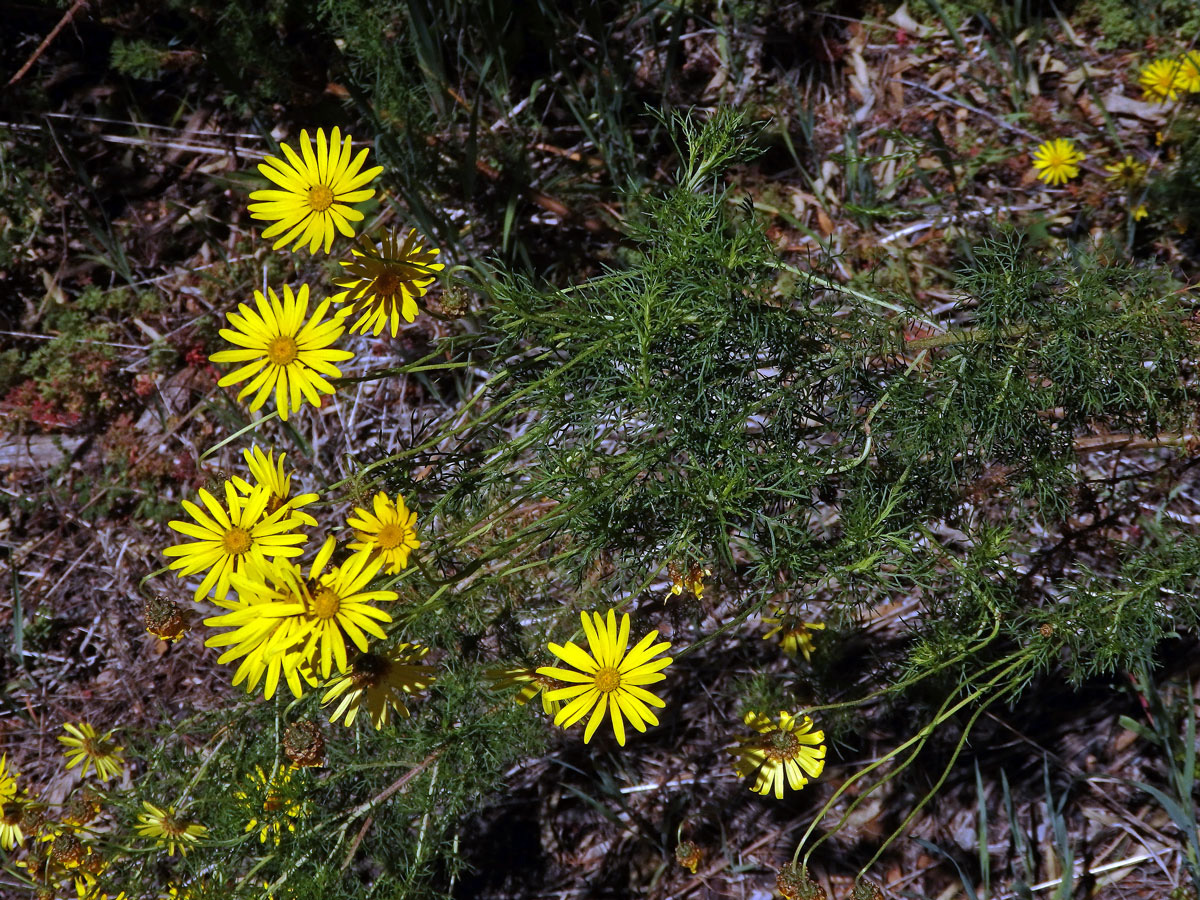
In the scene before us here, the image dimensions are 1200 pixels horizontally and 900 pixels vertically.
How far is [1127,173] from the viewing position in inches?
112

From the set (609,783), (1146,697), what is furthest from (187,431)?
(1146,697)

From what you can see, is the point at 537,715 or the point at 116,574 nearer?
the point at 537,715

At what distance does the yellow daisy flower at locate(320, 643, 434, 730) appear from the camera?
1868 mm

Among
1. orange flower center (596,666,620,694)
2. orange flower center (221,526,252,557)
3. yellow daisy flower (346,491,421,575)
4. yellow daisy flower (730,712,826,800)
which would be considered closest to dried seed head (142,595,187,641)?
orange flower center (221,526,252,557)

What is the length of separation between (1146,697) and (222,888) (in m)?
2.38

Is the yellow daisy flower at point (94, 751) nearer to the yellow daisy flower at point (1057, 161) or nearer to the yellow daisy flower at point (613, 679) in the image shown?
the yellow daisy flower at point (613, 679)

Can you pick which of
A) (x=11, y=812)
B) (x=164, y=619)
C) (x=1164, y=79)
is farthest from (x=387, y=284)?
(x=1164, y=79)

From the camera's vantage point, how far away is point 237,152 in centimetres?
336

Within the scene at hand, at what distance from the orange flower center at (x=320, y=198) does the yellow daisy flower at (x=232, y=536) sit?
614 mm

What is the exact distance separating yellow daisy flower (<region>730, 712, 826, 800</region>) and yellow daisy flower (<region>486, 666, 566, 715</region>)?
1.70ft

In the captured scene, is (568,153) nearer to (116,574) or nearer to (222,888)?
(116,574)

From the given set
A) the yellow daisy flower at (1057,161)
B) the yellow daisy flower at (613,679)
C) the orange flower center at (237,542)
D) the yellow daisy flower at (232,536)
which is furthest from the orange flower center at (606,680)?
the yellow daisy flower at (1057,161)

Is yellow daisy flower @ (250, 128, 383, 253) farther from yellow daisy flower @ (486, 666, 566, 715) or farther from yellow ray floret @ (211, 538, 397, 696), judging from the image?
yellow daisy flower @ (486, 666, 566, 715)

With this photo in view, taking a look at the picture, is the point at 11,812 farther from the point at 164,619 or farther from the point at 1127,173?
the point at 1127,173
